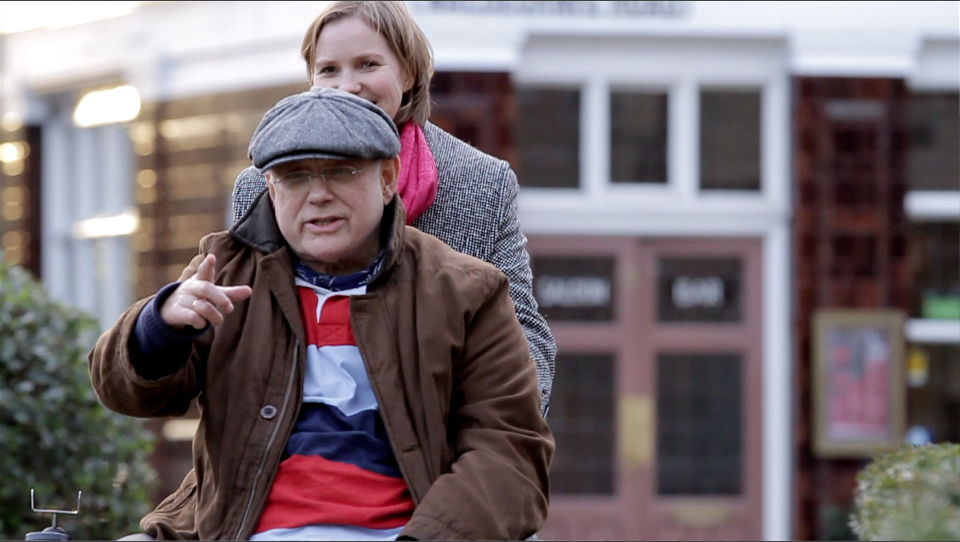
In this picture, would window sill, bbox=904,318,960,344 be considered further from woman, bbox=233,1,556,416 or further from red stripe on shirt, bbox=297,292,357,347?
red stripe on shirt, bbox=297,292,357,347

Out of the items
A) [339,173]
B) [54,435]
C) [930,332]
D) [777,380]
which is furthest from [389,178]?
[930,332]

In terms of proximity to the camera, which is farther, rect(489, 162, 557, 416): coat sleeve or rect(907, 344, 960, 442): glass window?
rect(907, 344, 960, 442): glass window

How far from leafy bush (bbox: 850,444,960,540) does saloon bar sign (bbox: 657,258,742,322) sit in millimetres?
5574

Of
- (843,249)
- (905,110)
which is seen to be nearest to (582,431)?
(843,249)

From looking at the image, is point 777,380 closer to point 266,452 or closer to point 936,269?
point 936,269

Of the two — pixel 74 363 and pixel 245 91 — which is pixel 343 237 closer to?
pixel 74 363

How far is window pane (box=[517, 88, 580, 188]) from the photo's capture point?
9.80 m

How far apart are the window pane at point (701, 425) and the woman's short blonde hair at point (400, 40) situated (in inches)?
263

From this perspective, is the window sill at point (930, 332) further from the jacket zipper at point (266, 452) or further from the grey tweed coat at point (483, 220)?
the jacket zipper at point (266, 452)

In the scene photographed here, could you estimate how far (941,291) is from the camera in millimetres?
9898

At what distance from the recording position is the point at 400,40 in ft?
10.9

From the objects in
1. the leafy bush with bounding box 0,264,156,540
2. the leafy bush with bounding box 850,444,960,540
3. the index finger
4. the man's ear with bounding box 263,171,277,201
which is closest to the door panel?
the leafy bush with bounding box 0,264,156,540

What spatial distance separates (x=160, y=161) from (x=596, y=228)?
3218 mm

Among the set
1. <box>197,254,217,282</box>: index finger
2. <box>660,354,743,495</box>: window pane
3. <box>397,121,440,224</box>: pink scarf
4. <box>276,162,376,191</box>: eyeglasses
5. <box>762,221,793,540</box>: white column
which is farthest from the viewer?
<box>660,354,743,495</box>: window pane
